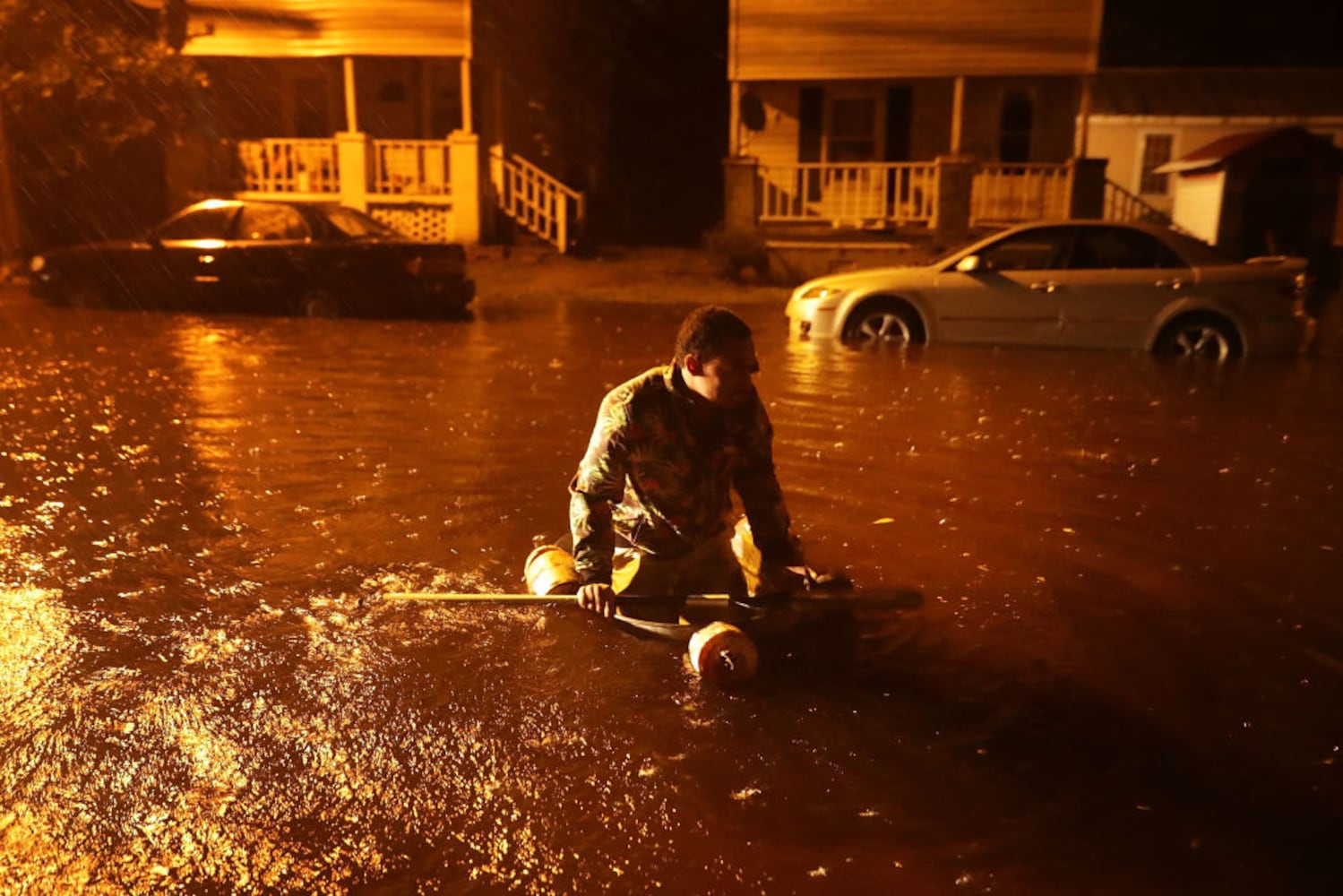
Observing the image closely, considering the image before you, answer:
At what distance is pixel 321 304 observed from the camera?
48.9 feet

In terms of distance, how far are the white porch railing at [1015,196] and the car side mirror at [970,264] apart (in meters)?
7.85

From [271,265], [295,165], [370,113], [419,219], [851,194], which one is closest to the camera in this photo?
[271,265]

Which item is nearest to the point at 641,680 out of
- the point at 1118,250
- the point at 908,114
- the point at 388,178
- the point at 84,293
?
the point at 1118,250

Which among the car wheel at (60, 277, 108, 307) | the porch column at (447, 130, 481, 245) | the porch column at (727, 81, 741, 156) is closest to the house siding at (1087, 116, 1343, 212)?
the porch column at (727, 81, 741, 156)

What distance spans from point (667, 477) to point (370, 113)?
21910 mm

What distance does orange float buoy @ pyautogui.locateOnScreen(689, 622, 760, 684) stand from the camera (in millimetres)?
4062

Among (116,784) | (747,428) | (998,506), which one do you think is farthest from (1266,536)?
(116,784)

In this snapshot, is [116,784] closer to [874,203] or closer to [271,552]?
[271,552]

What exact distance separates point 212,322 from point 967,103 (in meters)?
14.2

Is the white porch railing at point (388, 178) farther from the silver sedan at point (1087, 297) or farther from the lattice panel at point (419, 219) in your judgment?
the silver sedan at point (1087, 297)

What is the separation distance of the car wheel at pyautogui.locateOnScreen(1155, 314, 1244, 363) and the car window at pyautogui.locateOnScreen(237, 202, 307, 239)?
1017cm

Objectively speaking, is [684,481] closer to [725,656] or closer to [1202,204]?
[725,656]

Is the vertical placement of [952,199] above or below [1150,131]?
below

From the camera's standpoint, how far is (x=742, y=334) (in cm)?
393
